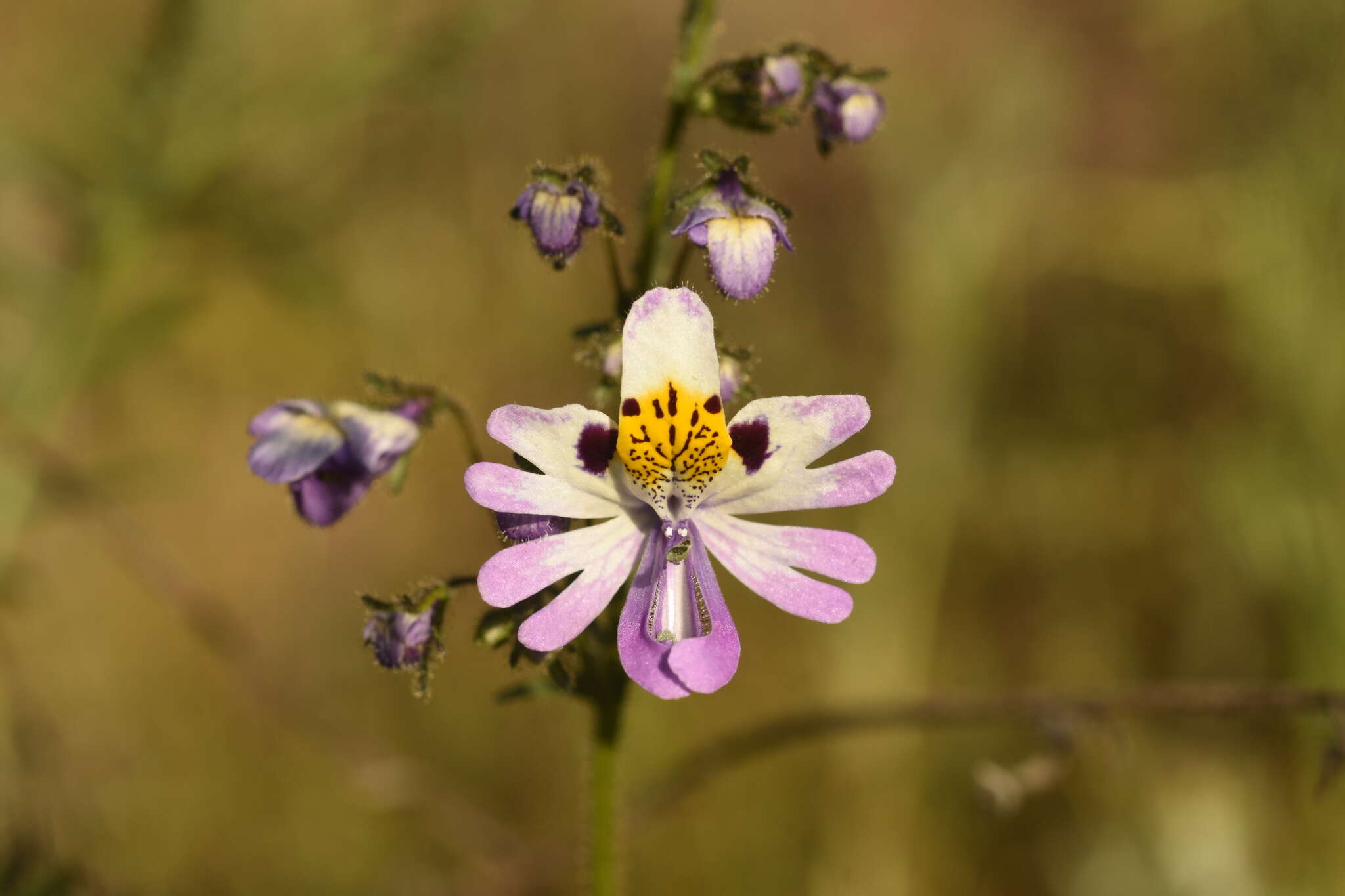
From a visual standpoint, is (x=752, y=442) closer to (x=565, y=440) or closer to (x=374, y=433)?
(x=565, y=440)

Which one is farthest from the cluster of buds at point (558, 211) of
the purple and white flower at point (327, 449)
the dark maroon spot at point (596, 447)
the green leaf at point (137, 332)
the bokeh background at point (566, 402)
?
the green leaf at point (137, 332)

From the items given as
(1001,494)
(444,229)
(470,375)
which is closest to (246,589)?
(470,375)

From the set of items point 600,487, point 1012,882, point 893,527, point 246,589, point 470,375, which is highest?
point 470,375

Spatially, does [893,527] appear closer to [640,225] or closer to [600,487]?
[640,225]

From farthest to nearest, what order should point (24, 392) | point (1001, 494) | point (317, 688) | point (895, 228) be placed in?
point (895, 228) → point (1001, 494) → point (317, 688) → point (24, 392)

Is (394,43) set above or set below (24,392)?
above

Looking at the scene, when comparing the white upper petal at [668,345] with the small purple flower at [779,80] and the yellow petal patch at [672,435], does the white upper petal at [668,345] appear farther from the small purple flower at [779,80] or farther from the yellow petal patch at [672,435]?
the small purple flower at [779,80]

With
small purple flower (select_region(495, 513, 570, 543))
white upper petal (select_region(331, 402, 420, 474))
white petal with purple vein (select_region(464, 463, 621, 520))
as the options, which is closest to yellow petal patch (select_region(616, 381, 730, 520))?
white petal with purple vein (select_region(464, 463, 621, 520))
